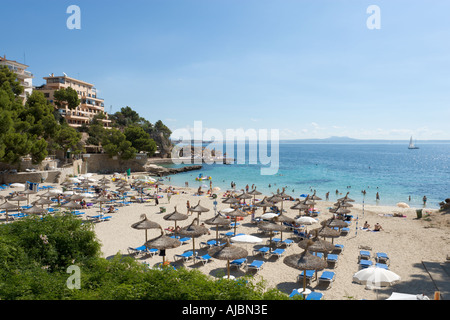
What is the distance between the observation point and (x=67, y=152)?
4591 centimetres

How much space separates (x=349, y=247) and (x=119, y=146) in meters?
46.6

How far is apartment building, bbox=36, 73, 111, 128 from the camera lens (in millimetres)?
64544

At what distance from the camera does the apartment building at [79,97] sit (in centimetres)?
6454

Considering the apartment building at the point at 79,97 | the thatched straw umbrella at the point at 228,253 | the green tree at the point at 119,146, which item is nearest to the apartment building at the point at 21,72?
the apartment building at the point at 79,97

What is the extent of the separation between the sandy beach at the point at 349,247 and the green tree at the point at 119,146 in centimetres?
2923

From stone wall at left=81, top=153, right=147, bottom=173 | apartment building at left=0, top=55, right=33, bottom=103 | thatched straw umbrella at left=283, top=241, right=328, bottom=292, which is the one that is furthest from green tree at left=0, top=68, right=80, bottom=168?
thatched straw umbrella at left=283, top=241, right=328, bottom=292

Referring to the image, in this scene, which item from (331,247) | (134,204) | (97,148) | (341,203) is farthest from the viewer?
(97,148)

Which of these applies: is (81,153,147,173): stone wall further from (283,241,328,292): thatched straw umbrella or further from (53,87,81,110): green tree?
(283,241,328,292): thatched straw umbrella

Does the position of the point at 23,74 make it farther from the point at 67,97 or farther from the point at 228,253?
the point at 228,253

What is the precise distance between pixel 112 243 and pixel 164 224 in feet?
15.2
